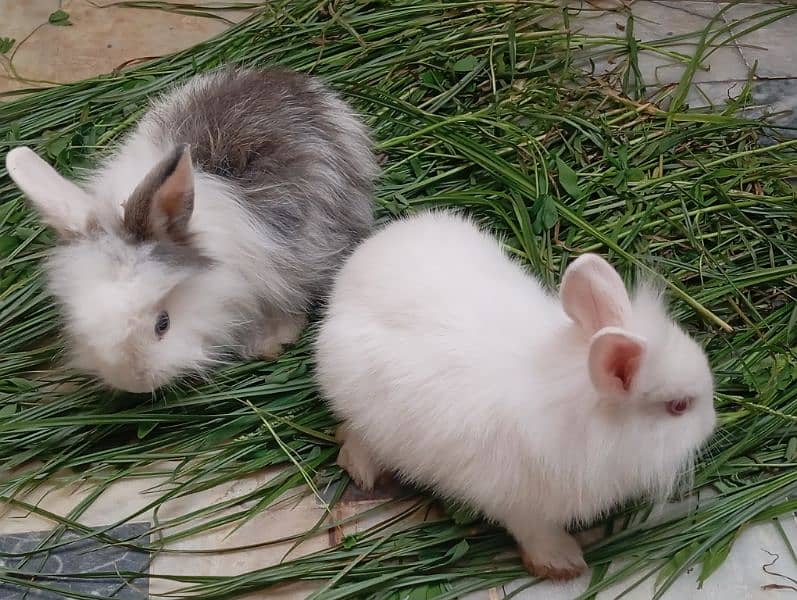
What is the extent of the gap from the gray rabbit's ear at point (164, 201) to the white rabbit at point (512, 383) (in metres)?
0.45

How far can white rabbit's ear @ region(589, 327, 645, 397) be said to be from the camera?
154 centimetres

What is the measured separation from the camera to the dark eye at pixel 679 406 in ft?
5.66

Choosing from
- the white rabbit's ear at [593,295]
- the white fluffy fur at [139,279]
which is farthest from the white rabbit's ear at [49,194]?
the white rabbit's ear at [593,295]

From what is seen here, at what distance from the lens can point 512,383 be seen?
1810 millimetres

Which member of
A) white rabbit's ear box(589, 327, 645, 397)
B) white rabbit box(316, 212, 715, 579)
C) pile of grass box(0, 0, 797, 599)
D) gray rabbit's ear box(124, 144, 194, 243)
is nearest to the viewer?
white rabbit's ear box(589, 327, 645, 397)

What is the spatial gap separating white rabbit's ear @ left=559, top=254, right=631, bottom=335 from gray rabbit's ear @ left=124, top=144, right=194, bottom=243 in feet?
3.21

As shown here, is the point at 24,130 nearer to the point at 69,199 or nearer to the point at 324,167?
the point at 69,199

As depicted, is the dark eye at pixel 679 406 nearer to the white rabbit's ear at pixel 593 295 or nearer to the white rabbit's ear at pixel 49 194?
the white rabbit's ear at pixel 593 295

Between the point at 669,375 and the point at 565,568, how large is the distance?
63 centimetres

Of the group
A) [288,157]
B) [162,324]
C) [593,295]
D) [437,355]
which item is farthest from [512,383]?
[288,157]

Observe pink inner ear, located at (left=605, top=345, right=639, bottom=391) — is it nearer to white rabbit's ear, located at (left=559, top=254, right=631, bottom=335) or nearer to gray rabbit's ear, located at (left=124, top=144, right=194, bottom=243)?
white rabbit's ear, located at (left=559, top=254, right=631, bottom=335)

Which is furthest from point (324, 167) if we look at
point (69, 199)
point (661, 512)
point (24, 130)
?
point (661, 512)

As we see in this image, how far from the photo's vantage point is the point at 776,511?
2115 mm

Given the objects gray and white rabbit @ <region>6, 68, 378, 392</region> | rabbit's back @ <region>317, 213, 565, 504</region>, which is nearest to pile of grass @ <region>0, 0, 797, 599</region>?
gray and white rabbit @ <region>6, 68, 378, 392</region>
